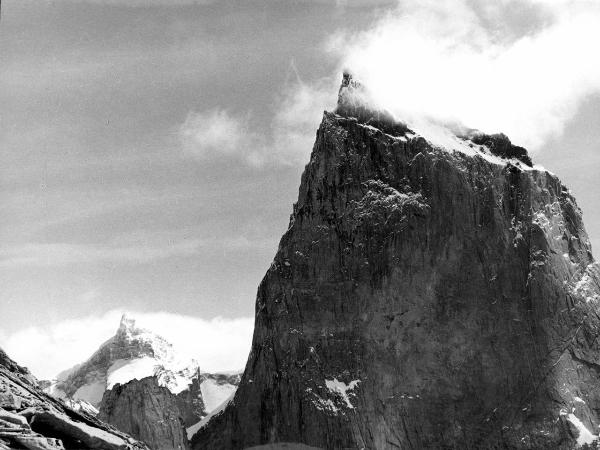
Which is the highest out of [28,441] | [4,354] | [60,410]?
[4,354]

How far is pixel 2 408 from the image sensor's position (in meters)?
46.8

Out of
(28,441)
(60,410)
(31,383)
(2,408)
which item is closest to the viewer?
(28,441)

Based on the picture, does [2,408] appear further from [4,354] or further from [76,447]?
[4,354]

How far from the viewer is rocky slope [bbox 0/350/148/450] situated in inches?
1743

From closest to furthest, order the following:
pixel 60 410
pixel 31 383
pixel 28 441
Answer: pixel 28 441
pixel 60 410
pixel 31 383

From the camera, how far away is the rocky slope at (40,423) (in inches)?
1743

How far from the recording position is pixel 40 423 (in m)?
48.7

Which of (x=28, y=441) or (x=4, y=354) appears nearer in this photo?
(x=28, y=441)

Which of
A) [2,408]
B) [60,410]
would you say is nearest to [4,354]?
[60,410]

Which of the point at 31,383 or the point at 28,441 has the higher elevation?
the point at 31,383

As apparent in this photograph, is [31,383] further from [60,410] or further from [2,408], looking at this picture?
[2,408]

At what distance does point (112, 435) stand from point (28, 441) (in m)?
8.17

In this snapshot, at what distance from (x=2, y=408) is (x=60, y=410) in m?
5.11

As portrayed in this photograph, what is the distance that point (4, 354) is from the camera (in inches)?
2186
